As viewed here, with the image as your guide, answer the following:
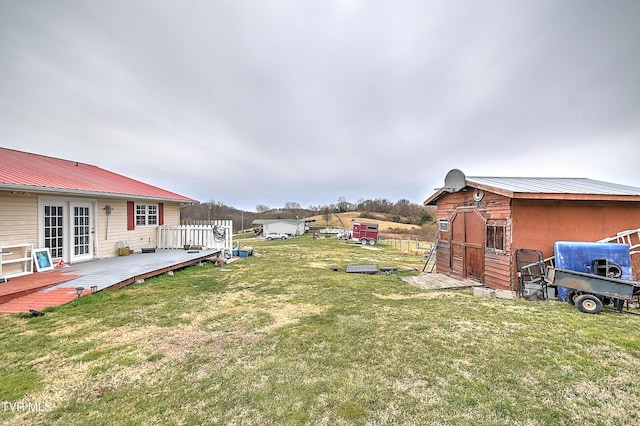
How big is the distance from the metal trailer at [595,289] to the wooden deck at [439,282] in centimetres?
229

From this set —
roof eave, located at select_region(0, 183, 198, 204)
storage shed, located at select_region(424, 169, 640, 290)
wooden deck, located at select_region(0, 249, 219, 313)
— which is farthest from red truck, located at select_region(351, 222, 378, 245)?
roof eave, located at select_region(0, 183, 198, 204)

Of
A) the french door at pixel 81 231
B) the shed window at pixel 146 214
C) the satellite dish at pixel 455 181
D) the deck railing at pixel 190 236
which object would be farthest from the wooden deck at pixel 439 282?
the shed window at pixel 146 214

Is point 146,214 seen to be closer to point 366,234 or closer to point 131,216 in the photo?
point 131,216

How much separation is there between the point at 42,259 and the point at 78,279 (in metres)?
1.90

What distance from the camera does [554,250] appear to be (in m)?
6.42

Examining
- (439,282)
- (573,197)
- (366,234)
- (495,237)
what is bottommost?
(439,282)

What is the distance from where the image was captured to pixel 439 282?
795cm

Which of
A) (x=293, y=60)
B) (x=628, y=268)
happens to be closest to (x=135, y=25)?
(x=293, y=60)

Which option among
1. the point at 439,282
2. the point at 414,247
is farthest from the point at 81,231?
the point at 414,247

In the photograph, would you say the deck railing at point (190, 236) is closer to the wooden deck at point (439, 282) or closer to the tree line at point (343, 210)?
the wooden deck at point (439, 282)

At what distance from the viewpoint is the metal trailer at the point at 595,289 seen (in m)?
4.93

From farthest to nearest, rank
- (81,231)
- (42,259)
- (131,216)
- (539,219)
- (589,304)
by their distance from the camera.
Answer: (131,216) < (81,231) < (42,259) < (539,219) < (589,304)

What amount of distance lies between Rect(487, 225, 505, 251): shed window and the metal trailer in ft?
5.13

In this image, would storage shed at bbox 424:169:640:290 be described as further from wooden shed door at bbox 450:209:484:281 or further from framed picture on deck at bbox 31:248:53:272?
framed picture on deck at bbox 31:248:53:272
